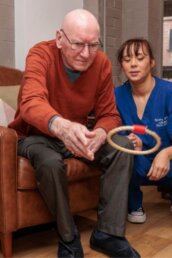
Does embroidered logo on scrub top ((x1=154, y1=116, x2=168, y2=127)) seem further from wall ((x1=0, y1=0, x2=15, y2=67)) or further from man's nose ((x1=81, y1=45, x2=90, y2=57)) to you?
wall ((x1=0, y1=0, x2=15, y2=67))

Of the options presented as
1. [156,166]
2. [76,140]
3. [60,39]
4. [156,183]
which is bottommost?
[156,183]

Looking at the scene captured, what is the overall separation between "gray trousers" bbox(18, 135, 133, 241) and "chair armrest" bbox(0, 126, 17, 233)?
0.27 feet

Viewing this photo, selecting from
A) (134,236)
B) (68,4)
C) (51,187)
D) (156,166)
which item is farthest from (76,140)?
(68,4)

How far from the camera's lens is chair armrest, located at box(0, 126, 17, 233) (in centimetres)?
147

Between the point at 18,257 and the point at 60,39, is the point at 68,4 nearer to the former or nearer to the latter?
the point at 60,39

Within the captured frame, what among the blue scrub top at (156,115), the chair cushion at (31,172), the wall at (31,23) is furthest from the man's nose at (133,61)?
the wall at (31,23)

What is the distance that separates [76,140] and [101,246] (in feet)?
1.81

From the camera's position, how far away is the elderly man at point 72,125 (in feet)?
4.68

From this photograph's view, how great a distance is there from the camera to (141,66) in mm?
1919

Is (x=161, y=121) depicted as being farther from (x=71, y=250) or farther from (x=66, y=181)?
(x=71, y=250)

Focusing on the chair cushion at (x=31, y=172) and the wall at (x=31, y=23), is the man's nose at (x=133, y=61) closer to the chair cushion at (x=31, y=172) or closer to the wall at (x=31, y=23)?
the chair cushion at (x=31, y=172)

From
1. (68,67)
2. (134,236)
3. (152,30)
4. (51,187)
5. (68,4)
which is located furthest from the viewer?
(152,30)

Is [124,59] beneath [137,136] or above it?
above

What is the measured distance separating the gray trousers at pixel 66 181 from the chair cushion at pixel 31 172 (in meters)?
0.03
